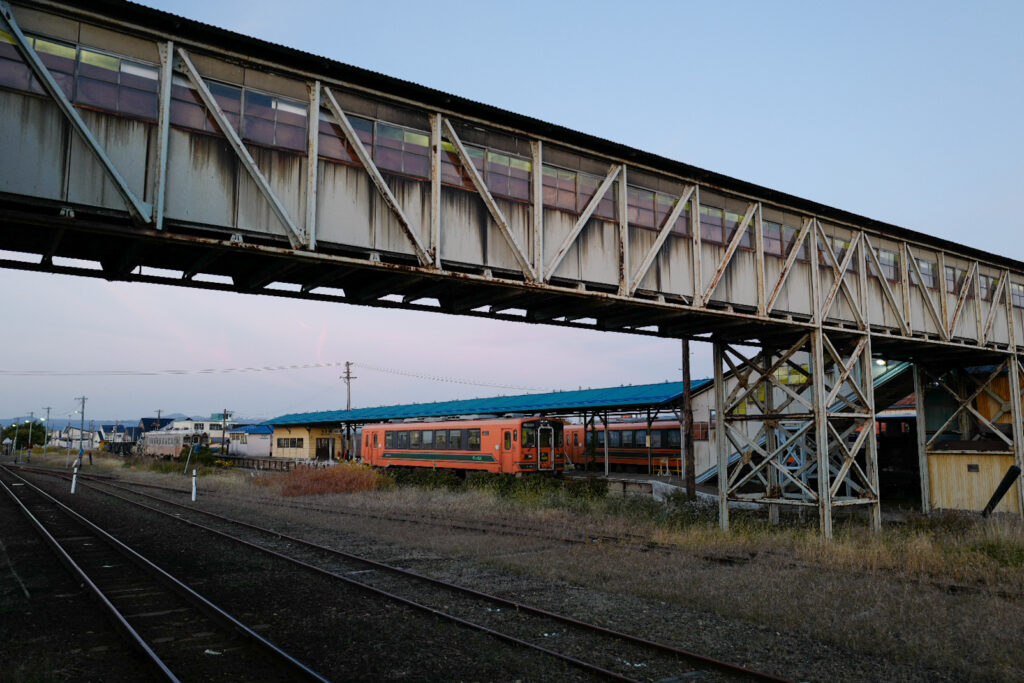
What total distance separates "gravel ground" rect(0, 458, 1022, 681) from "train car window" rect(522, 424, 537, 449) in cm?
1363

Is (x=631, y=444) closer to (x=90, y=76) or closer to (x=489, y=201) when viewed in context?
(x=489, y=201)

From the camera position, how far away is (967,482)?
71.6ft

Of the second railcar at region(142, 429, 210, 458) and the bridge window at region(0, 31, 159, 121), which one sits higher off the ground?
the bridge window at region(0, 31, 159, 121)

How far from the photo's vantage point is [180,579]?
443 inches

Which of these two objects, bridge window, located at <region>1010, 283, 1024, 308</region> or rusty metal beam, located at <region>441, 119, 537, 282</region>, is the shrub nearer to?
rusty metal beam, located at <region>441, 119, 537, 282</region>

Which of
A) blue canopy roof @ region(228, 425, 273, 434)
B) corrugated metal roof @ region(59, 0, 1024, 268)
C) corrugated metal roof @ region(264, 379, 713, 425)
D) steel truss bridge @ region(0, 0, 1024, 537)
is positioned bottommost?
blue canopy roof @ region(228, 425, 273, 434)

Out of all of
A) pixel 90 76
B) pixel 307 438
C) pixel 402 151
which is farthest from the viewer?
pixel 307 438

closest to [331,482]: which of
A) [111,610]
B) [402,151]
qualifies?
[111,610]

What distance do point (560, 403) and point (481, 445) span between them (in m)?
6.02

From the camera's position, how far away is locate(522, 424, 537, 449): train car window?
93.2ft

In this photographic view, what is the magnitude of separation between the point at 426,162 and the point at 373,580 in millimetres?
7104

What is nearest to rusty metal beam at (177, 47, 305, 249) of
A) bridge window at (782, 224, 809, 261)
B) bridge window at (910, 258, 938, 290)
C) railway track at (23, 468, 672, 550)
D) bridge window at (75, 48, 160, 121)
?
bridge window at (75, 48, 160, 121)

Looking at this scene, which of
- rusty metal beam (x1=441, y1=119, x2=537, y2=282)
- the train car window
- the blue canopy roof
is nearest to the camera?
rusty metal beam (x1=441, y1=119, x2=537, y2=282)

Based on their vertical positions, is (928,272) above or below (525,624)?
above
